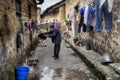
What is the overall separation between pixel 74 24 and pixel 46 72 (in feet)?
36.1

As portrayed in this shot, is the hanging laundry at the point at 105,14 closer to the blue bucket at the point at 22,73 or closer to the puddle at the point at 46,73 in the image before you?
→ the puddle at the point at 46,73

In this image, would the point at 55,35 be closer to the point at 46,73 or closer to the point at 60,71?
the point at 60,71

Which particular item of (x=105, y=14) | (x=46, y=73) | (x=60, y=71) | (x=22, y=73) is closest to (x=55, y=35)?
(x=60, y=71)

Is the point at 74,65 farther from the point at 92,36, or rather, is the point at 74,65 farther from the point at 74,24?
the point at 74,24

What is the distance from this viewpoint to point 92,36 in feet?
35.8

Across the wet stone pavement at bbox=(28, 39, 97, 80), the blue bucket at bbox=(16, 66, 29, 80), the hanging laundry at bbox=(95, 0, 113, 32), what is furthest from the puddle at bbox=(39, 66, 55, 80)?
the hanging laundry at bbox=(95, 0, 113, 32)

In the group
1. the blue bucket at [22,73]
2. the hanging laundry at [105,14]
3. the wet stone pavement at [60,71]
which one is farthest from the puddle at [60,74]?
the hanging laundry at [105,14]

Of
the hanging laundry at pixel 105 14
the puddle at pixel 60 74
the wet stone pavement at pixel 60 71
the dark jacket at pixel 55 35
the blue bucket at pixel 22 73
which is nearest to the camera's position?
the blue bucket at pixel 22 73

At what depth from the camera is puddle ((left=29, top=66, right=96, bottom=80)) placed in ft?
21.4

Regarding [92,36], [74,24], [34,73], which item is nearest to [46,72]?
[34,73]

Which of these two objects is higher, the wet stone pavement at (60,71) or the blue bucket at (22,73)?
the blue bucket at (22,73)

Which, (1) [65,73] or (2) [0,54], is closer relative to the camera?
(2) [0,54]

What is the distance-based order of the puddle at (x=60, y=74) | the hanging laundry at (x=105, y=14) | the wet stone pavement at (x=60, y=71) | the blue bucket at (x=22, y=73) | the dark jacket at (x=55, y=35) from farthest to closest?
the dark jacket at (x=55, y=35), the hanging laundry at (x=105, y=14), the wet stone pavement at (x=60, y=71), the puddle at (x=60, y=74), the blue bucket at (x=22, y=73)

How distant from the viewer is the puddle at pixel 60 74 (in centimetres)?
652
